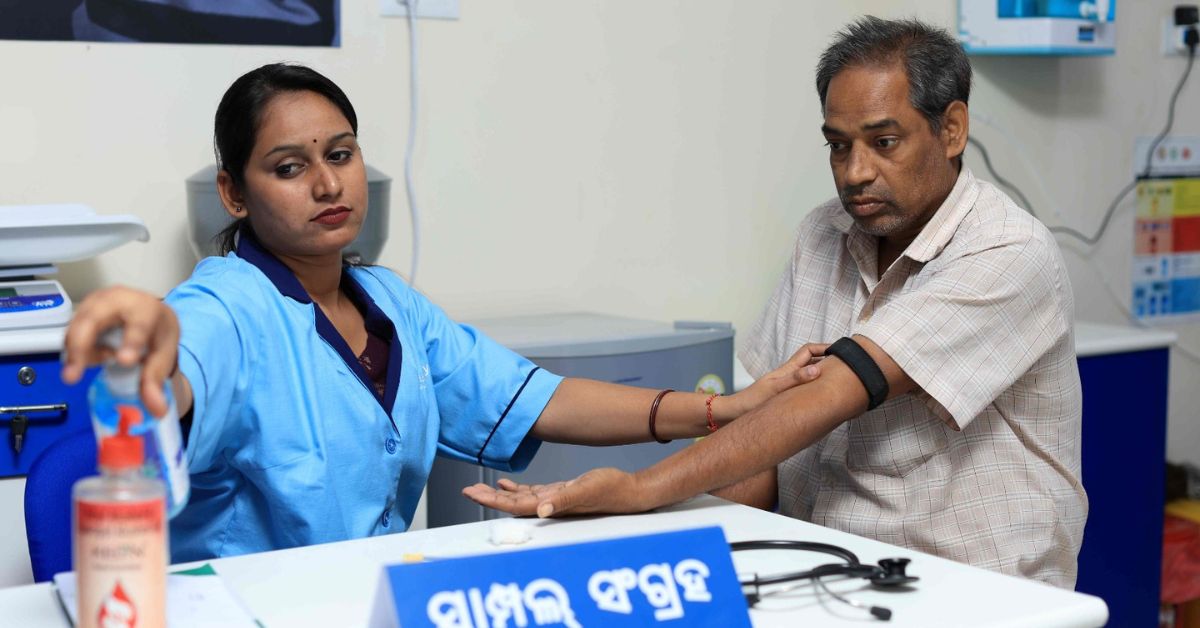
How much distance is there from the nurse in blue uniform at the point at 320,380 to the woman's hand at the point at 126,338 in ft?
1.08

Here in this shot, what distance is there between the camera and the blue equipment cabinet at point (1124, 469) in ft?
9.00

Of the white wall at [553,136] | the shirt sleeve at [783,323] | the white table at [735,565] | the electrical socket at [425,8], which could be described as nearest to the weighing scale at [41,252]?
the white wall at [553,136]

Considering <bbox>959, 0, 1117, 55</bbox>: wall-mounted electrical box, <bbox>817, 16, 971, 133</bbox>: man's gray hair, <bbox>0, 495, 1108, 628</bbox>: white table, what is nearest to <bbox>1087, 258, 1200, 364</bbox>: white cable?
<bbox>959, 0, 1117, 55</bbox>: wall-mounted electrical box

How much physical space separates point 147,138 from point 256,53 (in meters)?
0.27

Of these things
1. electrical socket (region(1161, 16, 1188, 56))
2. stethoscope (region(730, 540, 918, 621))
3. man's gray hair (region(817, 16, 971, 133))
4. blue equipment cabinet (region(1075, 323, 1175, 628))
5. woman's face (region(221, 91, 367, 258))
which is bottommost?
blue equipment cabinet (region(1075, 323, 1175, 628))

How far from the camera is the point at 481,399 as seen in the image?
1687 mm

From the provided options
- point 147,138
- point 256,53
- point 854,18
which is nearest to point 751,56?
point 854,18

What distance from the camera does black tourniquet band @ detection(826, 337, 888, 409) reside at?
62.9 inches

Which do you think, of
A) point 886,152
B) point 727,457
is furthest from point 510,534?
point 886,152

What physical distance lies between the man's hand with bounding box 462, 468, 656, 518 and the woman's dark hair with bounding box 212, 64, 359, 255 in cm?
51

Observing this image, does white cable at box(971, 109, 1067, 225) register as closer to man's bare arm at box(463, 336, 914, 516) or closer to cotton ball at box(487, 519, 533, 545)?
man's bare arm at box(463, 336, 914, 516)

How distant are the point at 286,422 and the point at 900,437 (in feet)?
2.68

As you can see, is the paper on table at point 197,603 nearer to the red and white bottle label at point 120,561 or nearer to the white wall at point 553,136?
the red and white bottle label at point 120,561

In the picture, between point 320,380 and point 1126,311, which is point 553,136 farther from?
point 1126,311
